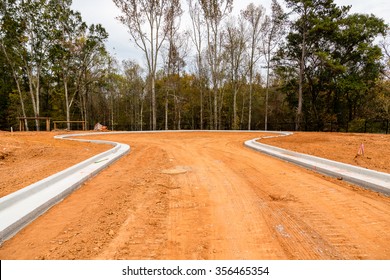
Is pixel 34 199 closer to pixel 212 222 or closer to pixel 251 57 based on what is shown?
pixel 212 222

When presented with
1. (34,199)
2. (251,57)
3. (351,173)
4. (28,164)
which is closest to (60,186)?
(34,199)

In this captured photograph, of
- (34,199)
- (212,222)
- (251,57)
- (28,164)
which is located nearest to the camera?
(212,222)

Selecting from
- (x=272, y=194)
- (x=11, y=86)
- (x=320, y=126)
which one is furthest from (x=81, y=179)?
(x=11, y=86)

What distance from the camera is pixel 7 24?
26.5 m

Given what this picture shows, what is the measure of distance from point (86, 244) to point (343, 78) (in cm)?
3010

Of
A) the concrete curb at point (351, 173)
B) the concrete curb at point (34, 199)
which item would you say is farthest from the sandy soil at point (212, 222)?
the concrete curb at point (351, 173)

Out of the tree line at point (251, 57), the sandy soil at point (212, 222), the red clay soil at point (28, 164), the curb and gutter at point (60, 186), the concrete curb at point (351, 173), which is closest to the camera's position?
the sandy soil at point (212, 222)

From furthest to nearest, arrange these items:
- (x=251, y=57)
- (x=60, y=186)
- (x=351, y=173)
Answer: (x=251, y=57) → (x=351, y=173) → (x=60, y=186)

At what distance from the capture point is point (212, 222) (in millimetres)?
3115

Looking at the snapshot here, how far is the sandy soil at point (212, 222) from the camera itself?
8.02 ft

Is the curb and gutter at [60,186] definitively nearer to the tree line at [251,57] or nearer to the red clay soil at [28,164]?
the red clay soil at [28,164]

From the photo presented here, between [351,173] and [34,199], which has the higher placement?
[351,173]

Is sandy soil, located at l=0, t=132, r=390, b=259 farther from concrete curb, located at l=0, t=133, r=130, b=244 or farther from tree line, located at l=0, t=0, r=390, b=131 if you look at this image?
tree line, located at l=0, t=0, r=390, b=131
